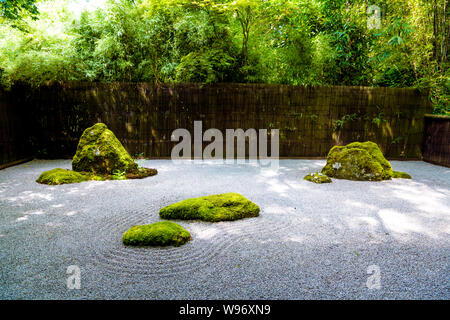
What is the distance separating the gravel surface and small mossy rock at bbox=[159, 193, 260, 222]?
79 mm

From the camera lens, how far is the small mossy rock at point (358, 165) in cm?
412

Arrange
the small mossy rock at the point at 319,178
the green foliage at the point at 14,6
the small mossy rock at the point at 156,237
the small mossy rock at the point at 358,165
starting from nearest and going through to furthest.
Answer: the small mossy rock at the point at 156,237 < the small mossy rock at the point at 319,178 < the small mossy rock at the point at 358,165 < the green foliage at the point at 14,6

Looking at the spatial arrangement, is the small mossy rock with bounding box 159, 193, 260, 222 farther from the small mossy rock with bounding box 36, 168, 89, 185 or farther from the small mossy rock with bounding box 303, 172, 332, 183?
the small mossy rock with bounding box 36, 168, 89, 185

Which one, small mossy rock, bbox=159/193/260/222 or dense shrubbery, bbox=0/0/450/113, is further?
dense shrubbery, bbox=0/0/450/113

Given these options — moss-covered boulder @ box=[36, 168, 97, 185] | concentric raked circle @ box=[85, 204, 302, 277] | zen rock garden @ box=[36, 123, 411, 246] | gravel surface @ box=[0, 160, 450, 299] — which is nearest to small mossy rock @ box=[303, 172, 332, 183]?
zen rock garden @ box=[36, 123, 411, 246]

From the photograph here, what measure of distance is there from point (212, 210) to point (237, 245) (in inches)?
24.6

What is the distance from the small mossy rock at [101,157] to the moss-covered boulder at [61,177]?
0.23 metres

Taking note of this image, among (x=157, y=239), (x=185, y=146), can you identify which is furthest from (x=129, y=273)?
(x=185, y=146)

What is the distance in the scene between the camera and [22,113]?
18.0 feet

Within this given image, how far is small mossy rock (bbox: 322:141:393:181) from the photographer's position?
4.12 metres

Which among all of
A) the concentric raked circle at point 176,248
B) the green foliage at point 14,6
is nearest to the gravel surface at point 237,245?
the concentric raked circle at point 176,248

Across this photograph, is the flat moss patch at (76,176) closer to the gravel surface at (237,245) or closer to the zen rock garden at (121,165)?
the zen rock garden at (121,165)

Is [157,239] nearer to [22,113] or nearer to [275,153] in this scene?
[275,153]

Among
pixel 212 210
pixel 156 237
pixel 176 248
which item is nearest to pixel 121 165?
pixel 212 210
